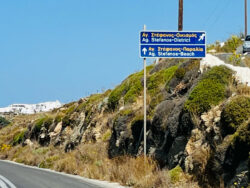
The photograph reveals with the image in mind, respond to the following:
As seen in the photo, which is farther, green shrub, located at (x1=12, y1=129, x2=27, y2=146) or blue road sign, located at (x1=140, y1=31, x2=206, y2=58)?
green shrub, located at (x1=12, y1=129, x2=27, y2=146)

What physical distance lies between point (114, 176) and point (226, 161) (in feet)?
23.0

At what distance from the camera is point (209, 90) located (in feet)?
52.0

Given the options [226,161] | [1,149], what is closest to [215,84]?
[226,161]

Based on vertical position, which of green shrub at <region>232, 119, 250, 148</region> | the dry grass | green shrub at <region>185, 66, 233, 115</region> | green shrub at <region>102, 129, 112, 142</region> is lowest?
the dry grass

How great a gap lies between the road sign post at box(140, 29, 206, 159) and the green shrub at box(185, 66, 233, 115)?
9.55ft

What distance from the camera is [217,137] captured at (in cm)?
1358

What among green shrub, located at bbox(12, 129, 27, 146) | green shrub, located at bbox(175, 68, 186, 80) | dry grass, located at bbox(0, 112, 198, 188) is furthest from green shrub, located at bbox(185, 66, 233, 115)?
green shrub, located at bbox(12, 129, 27, 146)

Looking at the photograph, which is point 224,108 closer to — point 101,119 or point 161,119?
point 161,119

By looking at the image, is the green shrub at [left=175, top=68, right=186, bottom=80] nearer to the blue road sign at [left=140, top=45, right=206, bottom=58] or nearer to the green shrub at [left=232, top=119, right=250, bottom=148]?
the blue road sign at [left=140, top=45, right=206, bottom=58]

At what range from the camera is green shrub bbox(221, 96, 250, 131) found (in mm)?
12805

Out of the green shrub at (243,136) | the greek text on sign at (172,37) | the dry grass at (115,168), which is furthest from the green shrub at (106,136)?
the green shrub at (243,136)

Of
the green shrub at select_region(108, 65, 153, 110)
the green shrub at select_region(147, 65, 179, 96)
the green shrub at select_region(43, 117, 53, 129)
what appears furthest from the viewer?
the green shrub at select_region(43, 117, 53, 129)

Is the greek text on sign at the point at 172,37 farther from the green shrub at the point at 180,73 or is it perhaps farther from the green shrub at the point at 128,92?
the green shrub at the point at 128,92

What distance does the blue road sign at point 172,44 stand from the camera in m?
19.3
